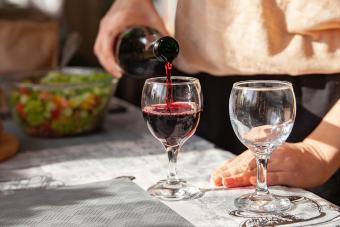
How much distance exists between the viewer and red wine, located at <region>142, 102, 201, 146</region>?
1036 millimetres

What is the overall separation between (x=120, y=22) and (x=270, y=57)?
371 mm

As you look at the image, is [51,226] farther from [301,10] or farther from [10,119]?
[10,119]

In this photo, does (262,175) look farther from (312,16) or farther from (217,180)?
(312,16)

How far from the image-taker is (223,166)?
1143mm

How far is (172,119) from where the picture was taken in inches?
40.7

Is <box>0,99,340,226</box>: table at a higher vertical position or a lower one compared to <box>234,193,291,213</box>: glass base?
lower

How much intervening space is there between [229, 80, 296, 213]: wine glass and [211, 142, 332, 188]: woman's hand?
9cm

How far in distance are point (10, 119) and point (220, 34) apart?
786 millimetres

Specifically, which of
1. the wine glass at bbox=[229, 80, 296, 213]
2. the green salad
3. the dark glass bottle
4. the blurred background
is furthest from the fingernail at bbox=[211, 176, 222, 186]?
the blurred background

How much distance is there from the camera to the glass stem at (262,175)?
3.26 ft

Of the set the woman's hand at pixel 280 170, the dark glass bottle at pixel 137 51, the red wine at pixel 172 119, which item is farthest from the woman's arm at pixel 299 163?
the dark glass bottle at pixel 137 51

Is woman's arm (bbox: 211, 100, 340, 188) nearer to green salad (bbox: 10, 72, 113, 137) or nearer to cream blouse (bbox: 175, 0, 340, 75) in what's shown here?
cream blouse (bbox: 175, 0, 340, 75)

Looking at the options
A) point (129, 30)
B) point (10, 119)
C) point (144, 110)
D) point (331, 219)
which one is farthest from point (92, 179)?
point (10, 119)

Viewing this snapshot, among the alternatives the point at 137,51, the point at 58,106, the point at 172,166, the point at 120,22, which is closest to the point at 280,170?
the point at 172,166
